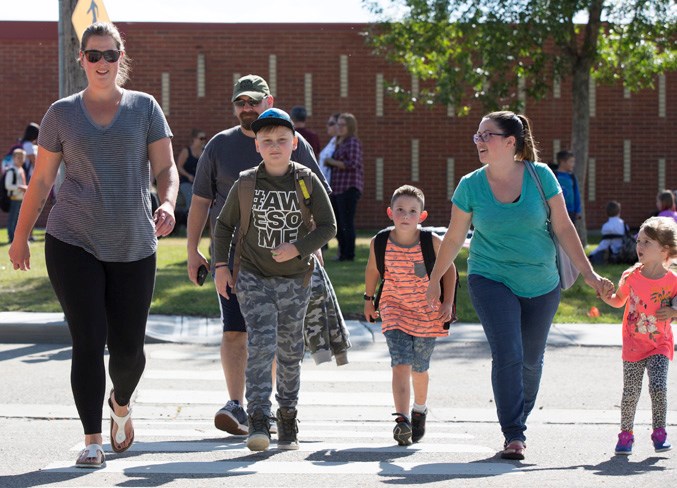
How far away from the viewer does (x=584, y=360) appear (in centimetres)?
1108

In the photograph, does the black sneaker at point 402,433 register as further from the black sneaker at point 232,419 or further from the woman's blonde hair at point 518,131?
the woman's blonde hair at point 518,131

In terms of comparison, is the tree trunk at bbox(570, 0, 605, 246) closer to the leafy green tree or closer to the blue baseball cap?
the leafy green tree

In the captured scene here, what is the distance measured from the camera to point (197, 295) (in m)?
13.8

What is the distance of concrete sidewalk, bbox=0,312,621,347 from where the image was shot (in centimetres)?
1166


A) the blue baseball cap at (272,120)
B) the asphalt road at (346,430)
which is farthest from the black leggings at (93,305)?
the blue baseball cap at (272,120)

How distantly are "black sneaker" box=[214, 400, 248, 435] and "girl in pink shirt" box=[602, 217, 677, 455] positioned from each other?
2088 millimetres

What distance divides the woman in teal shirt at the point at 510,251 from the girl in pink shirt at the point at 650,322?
460 millimetres

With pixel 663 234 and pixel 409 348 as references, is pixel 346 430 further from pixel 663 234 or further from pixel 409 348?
pixel 663 234

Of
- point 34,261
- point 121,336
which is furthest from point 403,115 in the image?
point 121,336

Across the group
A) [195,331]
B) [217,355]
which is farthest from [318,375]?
[195,331]

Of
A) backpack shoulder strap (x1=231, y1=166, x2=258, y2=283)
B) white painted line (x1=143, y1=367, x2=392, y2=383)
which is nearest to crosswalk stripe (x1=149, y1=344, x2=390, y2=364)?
white painted line (x1=143, y1=367, x2=392, y2=383)

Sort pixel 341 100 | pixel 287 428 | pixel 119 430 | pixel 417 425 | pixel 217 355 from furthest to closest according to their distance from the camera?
pixel 341 100
pixel 217 355
pixel 417 425
pixel 287 428
pixel 119 430

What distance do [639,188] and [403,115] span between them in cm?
505

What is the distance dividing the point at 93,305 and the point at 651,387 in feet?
10.1
